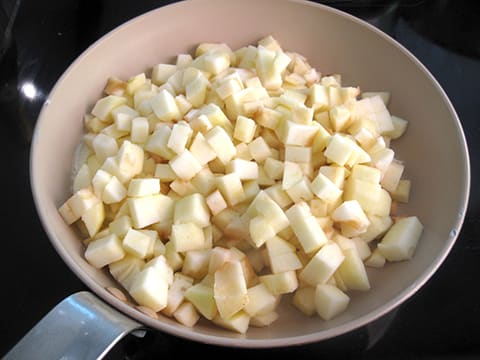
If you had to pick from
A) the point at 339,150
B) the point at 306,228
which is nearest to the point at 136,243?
the point at 306,228

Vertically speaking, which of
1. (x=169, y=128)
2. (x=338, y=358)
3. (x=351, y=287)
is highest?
(x=169, y=128)

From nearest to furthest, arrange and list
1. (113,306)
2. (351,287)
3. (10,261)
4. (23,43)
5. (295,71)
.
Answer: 1. (113,306)
2. (351,287)
3. (10,261)
4. (295,71)
5. (23,43)

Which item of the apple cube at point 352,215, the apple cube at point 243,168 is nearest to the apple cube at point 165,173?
the apple cube at point 243,168

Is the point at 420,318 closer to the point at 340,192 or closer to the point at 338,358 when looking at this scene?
the point at 338,358

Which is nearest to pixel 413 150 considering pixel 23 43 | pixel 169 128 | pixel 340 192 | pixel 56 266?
pixel 340 192

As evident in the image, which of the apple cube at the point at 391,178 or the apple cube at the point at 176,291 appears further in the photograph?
the apple cube at the point at 391,178

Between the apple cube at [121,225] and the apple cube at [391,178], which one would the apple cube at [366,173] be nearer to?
the apple cube at [391,178]
